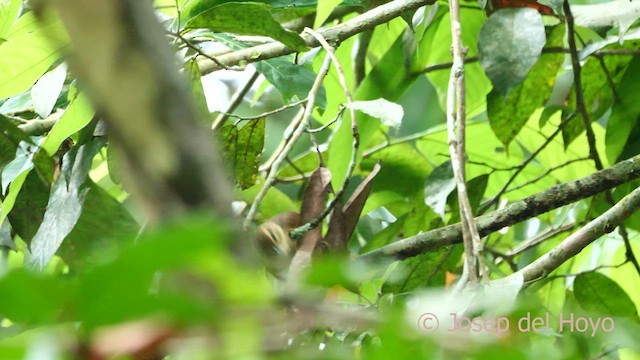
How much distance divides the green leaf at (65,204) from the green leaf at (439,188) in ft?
1.20

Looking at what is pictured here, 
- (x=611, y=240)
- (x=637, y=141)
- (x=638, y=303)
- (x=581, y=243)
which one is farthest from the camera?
(x=611, y=240)

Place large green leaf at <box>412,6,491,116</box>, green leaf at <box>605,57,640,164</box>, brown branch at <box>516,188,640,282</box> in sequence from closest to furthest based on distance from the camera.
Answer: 1. brown branch at <box>516,188,640,282</box>
2. green leaf at <box>605,57,640,164</box>
3. large green leaf at <box>412,6,491,116</box>

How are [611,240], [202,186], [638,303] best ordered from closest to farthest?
[202,186] → [638,303] → [611,240]

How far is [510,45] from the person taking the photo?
3.11ft

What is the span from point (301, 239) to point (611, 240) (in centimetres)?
65

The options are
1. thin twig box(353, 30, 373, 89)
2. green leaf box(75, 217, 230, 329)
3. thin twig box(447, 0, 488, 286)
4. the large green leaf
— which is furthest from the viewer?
thin twig box(353, 30, 373, 89)

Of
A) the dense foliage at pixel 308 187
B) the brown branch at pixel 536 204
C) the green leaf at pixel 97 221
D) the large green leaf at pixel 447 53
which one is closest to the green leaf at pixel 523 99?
the dense foliage at pixel 308 187

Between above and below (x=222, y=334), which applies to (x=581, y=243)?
below

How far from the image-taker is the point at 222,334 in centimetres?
25

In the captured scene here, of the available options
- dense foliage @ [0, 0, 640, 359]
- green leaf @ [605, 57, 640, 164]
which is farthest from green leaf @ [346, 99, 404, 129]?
green leaf @ [605, 57, 640, 164]

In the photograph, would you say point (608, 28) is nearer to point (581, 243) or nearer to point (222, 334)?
point (581, 243)

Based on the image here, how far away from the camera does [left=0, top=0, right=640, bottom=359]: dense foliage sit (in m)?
0.23

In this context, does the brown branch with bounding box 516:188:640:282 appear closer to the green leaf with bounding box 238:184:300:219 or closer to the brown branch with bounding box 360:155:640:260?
the brown branch with bounding box 360:155:640:260

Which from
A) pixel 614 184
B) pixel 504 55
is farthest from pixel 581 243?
pixel 504 55
